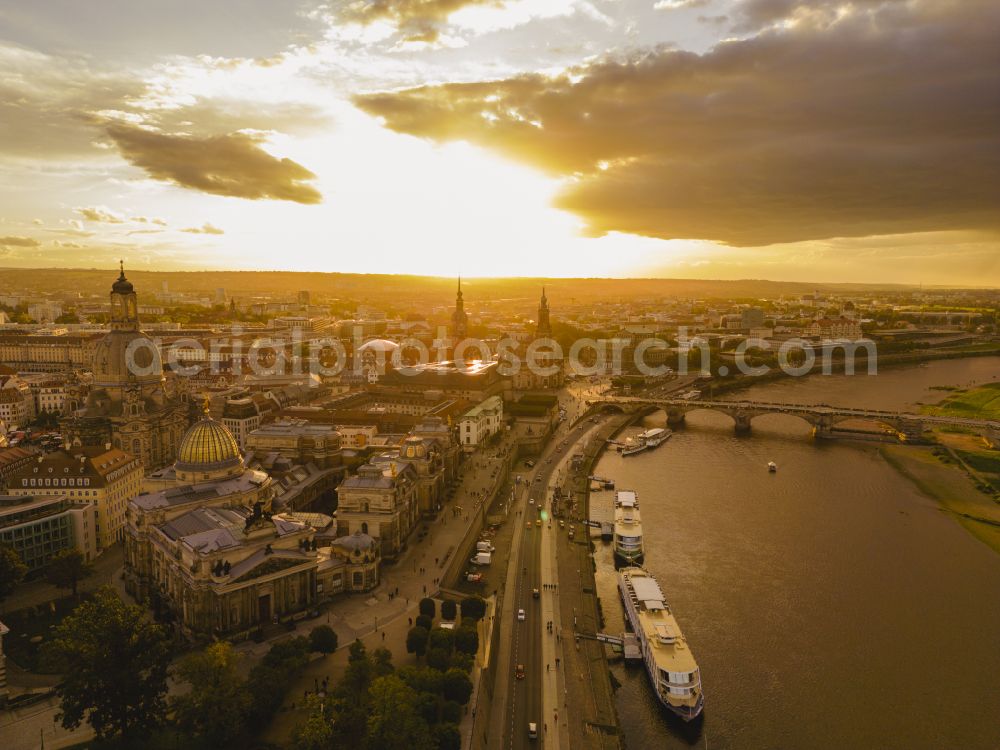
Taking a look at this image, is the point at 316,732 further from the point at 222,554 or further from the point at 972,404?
the point at 972,404

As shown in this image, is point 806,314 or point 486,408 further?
point 806,314

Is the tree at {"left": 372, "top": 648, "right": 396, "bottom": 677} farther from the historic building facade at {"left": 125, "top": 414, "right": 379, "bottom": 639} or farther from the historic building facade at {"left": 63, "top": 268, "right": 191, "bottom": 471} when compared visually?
the historic building facade at {"left": 63, "top": 268, "right": 191, "bottom": 471}

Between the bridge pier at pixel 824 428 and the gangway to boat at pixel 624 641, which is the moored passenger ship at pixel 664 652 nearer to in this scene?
the gangway to boat at pixel 624 641

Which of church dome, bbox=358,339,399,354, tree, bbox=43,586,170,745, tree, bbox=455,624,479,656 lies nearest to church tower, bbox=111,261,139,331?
tree, bbox=43,586,170,745

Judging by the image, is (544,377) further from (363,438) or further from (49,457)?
(49,457)

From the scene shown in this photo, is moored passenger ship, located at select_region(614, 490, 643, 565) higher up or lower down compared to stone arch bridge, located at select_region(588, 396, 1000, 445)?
lower down

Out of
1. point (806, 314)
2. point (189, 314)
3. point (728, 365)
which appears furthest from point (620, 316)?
point (189, 314)

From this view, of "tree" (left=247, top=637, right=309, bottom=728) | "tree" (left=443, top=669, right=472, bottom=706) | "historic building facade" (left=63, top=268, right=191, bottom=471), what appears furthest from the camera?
"historic building facade" (left=63, top=268, right=191, bottom=471)
